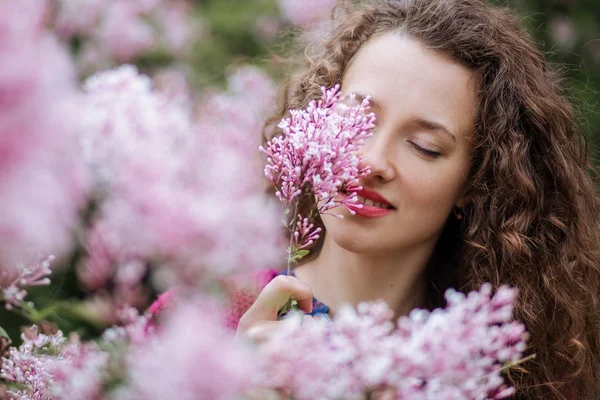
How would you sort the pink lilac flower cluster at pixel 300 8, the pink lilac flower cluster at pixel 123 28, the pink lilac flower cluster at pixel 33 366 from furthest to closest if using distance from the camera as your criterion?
the pink lilac flower cluster at pixel 300 8 < the pink lilac flower cluster at pixel 123 28 < the pink lilac flower cluster at pixel 33 366

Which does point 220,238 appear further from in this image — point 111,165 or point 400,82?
point 400,82

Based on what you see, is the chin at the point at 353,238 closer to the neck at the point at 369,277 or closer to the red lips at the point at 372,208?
the red lips at the point at 372,208

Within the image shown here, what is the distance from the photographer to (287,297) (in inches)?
46.4

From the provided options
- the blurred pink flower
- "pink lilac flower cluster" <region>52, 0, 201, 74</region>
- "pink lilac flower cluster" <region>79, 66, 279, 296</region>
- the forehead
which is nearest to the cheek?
the forehead

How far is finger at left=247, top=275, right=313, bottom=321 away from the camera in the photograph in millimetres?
1171

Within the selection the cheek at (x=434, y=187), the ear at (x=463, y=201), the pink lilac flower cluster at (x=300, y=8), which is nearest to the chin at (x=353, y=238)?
the cheek at (x=434, y=187)

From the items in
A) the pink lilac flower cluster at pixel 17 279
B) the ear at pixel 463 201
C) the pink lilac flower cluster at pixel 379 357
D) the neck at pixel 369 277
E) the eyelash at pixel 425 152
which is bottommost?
the neck at pixel 369 277

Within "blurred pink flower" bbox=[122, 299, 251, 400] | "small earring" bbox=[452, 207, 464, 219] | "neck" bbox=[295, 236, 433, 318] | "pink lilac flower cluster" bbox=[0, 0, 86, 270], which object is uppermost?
"pink lilac flower cluster" bbox=[0, 0, 86, 270]

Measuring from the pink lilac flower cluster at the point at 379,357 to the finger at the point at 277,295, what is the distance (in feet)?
1.05

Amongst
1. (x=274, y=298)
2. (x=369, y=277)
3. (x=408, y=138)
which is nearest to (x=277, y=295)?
(x=274, y=298)

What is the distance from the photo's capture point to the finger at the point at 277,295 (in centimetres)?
117

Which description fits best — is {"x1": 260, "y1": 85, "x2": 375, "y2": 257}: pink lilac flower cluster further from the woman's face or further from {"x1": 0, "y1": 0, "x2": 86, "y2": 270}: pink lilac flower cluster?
{"x1": 0, "y1": 0, "x2": 86, "y2": 270}: pink lilac flower cluster

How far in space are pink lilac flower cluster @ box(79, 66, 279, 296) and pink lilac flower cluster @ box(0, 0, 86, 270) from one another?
56 cm

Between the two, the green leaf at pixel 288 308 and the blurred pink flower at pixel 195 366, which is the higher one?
the blurred pink flower at pixel 195 366
